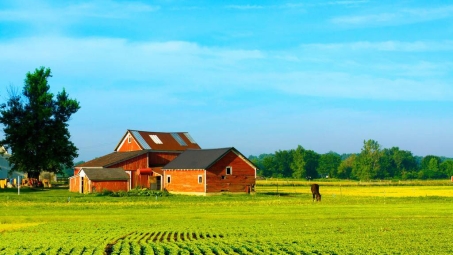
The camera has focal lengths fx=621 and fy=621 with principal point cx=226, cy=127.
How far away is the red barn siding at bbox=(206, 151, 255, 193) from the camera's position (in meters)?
72.2

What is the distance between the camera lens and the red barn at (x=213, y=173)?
72.2 metres

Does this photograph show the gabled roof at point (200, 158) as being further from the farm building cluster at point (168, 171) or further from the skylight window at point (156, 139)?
the skylight window at point (156, 139)

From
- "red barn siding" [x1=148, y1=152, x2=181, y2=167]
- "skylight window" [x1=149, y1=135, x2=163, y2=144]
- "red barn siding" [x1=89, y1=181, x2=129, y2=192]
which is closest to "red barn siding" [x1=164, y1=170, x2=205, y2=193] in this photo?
"red barn siding" [x1=89, y1=181, x2=129, y2=192]

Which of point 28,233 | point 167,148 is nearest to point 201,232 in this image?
point 28,233

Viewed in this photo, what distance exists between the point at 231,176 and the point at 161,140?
1883 cm

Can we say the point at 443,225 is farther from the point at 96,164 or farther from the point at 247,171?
the point at 96,164

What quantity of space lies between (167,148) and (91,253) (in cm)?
6569

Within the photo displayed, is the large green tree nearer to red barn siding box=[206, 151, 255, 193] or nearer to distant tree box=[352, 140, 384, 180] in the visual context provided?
red barn siding box=[206, 151, 255, 193]

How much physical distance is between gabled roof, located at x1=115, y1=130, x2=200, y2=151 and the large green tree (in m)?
10.0

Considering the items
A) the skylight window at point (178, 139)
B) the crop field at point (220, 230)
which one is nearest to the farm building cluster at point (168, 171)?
the skylight window at point (178, 139)

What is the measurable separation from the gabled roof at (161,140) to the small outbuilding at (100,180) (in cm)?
927

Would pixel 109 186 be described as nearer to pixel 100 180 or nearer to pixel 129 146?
pixel 100 180

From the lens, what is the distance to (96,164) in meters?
83.6

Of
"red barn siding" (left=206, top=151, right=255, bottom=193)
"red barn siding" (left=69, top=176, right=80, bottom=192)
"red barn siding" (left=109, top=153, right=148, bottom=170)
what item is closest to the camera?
"red barn siding" (left=206, top=151, right=255, bottom=193)
